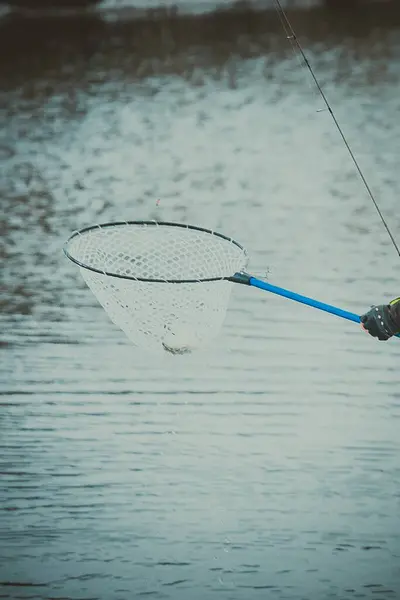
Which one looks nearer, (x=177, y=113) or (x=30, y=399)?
(x=30, y=399)

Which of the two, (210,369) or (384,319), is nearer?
(384,319)

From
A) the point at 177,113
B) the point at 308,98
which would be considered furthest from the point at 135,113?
the point at 308,98

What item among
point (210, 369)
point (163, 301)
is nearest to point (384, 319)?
point (163, 301)

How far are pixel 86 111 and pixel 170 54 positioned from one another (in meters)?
1.24

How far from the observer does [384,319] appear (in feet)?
7.69

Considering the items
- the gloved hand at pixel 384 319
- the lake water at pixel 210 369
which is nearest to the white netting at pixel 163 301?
the gloved hand at pixel 384 319

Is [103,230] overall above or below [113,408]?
above

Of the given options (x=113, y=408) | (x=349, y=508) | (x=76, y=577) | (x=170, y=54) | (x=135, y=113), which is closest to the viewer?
(x=76, y=577)

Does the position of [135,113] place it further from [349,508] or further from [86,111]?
[349,508]

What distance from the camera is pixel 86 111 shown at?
5.98 m

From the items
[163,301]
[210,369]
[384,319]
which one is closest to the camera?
[384,319]

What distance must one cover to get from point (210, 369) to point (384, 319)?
123 centimetres

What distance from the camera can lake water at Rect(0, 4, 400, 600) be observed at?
272 centimetres

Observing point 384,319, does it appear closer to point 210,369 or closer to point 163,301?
point 163,301
